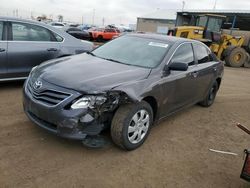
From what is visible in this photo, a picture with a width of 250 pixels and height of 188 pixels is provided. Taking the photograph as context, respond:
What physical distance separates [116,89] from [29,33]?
11.2 feet

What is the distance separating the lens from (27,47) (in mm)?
5848

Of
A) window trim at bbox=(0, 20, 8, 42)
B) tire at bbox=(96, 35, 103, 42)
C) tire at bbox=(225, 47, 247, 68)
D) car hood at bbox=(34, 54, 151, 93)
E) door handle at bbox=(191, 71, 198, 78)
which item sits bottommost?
tire at bbox=(96, 35, 103, 42)

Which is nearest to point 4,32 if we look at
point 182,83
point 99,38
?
point 182,83

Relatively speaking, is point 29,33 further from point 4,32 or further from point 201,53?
point 201,53

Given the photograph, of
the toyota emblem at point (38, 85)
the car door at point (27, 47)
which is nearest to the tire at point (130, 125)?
the toyota emblem at point (38, 85)

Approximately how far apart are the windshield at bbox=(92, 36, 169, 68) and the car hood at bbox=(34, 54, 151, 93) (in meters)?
0.23

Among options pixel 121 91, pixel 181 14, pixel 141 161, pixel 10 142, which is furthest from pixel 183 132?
pixel 181 14

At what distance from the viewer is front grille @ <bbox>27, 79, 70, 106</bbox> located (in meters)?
3.40

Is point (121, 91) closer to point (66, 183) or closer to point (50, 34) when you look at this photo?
point (66, 183)

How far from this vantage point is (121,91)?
352 cm

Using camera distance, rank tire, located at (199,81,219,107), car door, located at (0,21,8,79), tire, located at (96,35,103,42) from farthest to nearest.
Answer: tire, located at (96,35,103,42), tire, located at (199,81,219,107), car door, located at (0,21,8,79)

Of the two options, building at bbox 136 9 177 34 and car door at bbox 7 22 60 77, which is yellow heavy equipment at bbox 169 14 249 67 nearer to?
car door at bbox 7 22 60 77

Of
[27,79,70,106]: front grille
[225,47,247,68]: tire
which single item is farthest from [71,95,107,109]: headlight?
[225,47,247,68]: tire

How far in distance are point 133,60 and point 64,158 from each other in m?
1.86
